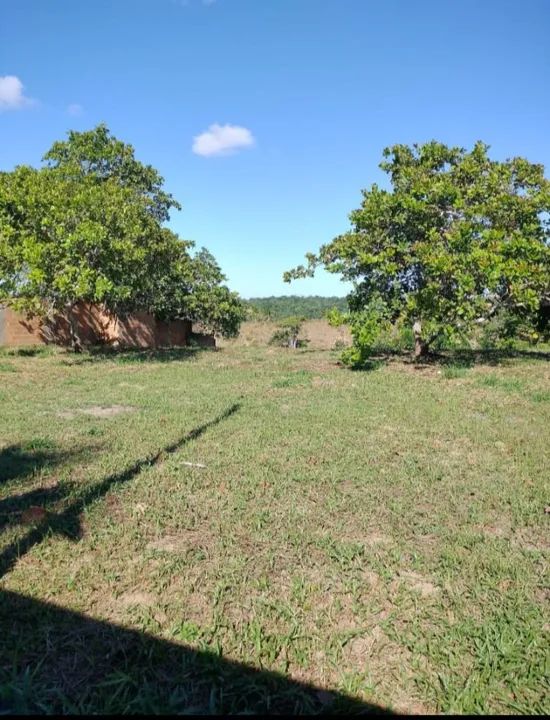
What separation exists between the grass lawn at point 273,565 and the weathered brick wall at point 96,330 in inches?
493

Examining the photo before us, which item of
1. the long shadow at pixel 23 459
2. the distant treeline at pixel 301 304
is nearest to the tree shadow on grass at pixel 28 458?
the long shadow at pixel 23 459

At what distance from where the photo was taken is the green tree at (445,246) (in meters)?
9.96

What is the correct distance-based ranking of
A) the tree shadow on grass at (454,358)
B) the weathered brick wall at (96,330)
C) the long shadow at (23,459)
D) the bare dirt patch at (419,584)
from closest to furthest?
the bare dirt patch at (419,584), the long shadow at (23,459), the tree shadow on grass at (454,358), the weathered brick wall at (96,330)

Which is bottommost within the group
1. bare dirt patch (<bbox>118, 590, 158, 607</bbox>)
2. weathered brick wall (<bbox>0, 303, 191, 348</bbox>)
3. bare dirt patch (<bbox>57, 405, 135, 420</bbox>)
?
bare dirt patch (<bbox>118, 590, 158, 607</bbox>)

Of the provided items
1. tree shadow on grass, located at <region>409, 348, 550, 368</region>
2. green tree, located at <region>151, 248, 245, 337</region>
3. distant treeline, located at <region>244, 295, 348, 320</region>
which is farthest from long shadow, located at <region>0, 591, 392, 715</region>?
distant treeline, located at <region>244, 295, 348, 320</region>

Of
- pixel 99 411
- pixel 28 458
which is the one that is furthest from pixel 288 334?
pixel 28 458

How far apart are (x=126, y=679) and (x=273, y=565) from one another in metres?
1.05

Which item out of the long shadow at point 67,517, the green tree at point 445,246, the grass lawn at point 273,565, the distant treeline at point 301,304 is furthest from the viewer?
the distant treeline at point 301,304

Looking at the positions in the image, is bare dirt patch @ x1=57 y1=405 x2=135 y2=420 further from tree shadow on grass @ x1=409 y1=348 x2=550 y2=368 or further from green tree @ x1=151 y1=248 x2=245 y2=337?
green tree @ x1=151 y1=248 x2=245 y2=337

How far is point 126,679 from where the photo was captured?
2029mm

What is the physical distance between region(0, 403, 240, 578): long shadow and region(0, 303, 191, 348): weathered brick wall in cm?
1423

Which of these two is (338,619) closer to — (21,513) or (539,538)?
(539,538)

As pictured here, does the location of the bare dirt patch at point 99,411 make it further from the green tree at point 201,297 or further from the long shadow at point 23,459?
the green tree at point 201,297

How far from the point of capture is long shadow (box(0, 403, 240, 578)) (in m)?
2.96
